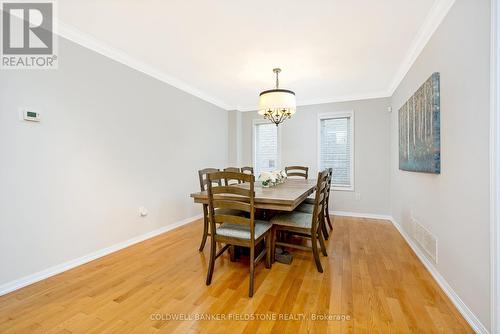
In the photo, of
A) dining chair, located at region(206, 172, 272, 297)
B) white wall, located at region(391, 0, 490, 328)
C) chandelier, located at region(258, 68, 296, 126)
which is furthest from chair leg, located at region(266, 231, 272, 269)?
chandelier, located at region(258, 68, 296, 126)

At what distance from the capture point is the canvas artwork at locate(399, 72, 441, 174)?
78.1 inches

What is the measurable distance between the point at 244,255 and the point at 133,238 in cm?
156

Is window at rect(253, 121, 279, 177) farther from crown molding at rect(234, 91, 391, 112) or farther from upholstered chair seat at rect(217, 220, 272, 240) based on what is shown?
upholstered chair seat at rect(217, 220, 272, 240)

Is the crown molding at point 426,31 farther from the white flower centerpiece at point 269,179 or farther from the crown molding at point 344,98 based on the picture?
the white flower centerpiece at point 269,179

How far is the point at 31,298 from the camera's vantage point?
182cm

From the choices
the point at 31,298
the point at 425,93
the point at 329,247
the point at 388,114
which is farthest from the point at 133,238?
the point at 388,114

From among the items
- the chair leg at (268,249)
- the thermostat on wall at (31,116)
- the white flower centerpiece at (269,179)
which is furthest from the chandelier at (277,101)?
the thermostat on wall at (31,116)

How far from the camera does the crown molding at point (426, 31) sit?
Answer: 1872 mm

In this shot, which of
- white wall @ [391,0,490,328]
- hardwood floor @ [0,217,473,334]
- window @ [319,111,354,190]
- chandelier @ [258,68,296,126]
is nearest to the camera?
white wall @ [391,0,490,328]

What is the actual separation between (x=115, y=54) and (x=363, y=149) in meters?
4.32

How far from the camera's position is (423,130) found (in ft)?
7.50

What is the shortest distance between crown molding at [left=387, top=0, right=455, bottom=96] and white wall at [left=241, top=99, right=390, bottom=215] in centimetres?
107

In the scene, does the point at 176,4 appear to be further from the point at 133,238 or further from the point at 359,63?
the point at 133,238

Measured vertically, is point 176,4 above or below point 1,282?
above
